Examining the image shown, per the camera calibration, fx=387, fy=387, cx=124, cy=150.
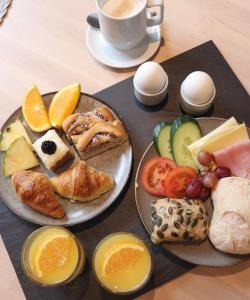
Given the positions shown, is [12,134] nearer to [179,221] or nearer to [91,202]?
[91,202]

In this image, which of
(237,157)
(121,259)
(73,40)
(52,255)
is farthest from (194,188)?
(73,40)

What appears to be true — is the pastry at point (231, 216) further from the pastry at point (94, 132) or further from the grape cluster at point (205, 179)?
the pastry at point (94, 132)

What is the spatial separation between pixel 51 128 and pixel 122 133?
241 mm

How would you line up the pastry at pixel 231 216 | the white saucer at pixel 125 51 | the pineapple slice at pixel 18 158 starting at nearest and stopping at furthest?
1. the pastry at pixel 231 216
2. the pineapple slice at pixel 18 158
3. the white saucer at pixel 125 51

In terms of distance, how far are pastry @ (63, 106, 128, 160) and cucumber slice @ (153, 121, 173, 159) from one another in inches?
3.9

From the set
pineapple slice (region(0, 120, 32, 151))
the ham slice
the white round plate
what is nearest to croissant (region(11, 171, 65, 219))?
the white round plate

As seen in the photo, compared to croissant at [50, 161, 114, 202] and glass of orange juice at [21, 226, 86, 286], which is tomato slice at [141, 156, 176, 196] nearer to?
croissant at [50, 161, 114, 202]

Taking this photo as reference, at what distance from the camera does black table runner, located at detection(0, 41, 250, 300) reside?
3.55 feet

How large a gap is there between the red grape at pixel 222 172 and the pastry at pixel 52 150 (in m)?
0.45

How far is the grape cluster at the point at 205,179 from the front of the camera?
107 cm

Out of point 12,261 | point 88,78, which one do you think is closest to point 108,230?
point 12,261

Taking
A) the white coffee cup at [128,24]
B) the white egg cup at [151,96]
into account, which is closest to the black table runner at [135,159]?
the white egg cup at [151,96]

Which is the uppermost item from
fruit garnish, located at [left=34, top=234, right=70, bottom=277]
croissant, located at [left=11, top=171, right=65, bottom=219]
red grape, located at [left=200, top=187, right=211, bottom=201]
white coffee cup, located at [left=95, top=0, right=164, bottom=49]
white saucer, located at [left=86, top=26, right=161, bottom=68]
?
white coffee cup, located at [left=95, top=0, right=164, bottom=49]

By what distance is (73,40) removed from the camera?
143 centimetres
